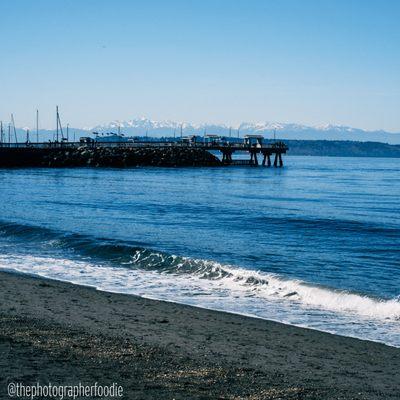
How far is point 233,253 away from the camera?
2223cm

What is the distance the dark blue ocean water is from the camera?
15.1m

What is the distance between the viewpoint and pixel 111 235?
26656 millimetres

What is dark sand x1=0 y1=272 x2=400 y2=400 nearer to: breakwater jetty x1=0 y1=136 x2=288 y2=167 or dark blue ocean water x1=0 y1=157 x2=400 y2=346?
dark blue ocean water x1=0 y1=157 x2=400 y2=346

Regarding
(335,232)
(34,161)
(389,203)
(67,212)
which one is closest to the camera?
(335,232)

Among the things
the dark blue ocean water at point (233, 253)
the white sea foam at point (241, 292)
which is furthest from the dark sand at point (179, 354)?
the dark blue ocean water at point (233, 253)

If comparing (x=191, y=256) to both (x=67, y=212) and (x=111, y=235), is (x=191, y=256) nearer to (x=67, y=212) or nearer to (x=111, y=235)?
(x=111, y=235)

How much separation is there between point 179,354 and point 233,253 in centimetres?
1244

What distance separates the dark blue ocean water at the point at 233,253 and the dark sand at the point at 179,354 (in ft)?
5.16

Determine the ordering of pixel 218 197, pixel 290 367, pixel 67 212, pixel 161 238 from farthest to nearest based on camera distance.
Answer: pixel 218 197 < pixel 67 212 < pixel 161 238 < pixel 290 367

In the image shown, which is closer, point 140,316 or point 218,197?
point 140,316

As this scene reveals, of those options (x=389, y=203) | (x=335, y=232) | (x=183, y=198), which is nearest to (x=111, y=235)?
(x=335, y=232)

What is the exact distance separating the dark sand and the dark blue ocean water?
5.16 feet

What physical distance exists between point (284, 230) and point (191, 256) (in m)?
8.66

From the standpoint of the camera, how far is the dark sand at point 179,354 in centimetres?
820
